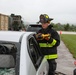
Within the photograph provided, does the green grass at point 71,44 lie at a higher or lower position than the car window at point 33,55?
lower

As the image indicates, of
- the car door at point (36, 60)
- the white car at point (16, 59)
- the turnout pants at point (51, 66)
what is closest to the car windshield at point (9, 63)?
the white car at point (16, 59)

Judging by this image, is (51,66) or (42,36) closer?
(42,36)

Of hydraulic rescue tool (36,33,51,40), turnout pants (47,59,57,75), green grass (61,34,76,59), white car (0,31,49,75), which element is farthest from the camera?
green grass (61,34,76,59)

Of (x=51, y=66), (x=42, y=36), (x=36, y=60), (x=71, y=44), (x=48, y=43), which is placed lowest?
(x=71, y=44)

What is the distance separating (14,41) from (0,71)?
0.43 metres

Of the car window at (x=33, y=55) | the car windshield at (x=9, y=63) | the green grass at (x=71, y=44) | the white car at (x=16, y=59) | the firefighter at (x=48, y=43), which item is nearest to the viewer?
the white car at (x=16, y=59)

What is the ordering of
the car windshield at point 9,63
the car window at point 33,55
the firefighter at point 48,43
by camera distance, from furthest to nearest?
the firefighter at point 48,43, the car window at point 33,55, the car windshield at point 9,63

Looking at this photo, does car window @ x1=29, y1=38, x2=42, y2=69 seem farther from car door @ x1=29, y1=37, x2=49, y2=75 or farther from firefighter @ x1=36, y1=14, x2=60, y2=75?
firefighter @ x1=36, y1=14, x2=60, y2=75

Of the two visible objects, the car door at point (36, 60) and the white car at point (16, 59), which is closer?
the white car at point (16, 59)

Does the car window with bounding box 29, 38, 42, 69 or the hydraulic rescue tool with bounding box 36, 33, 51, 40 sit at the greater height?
the hydraulic rescue tool with bounding box 36, 33, 51, 40

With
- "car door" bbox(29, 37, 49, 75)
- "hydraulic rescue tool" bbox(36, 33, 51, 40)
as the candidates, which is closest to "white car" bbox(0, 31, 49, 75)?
"car door" bbox(29, 37, 49, 75)

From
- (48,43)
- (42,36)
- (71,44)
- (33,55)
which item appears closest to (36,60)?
(33,55)

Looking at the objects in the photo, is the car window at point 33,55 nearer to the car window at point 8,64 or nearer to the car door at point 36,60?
the car door at point 36,60

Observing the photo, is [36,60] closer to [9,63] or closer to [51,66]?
[9,63]
